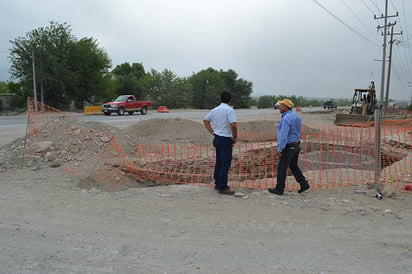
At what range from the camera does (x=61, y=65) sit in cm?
3462

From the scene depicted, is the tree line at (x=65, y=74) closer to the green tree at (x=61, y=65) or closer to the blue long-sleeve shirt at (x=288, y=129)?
the green tree at (x=61, y=65)

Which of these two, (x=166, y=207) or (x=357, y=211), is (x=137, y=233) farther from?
(x=357, y=211)

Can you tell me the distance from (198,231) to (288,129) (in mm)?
2352

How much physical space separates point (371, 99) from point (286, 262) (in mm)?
22414

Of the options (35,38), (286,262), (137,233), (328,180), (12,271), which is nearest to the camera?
(12,271)

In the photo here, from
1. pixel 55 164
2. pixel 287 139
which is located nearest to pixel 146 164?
pixel 55 164

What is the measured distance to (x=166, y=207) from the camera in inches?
190

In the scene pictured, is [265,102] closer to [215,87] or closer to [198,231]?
[215,87]

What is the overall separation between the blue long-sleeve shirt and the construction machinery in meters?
16.6

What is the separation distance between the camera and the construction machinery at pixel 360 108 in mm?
20391

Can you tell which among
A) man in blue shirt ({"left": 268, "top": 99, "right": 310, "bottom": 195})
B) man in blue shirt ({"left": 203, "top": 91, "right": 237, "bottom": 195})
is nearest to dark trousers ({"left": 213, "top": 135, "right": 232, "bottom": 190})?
man in blue shirt ({"left": 203, "top": 91, "right": 237, "bottom": 195})

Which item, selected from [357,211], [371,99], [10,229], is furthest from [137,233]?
[371,99]

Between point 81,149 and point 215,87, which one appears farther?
point 215,87

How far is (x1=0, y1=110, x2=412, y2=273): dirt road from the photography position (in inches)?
126
